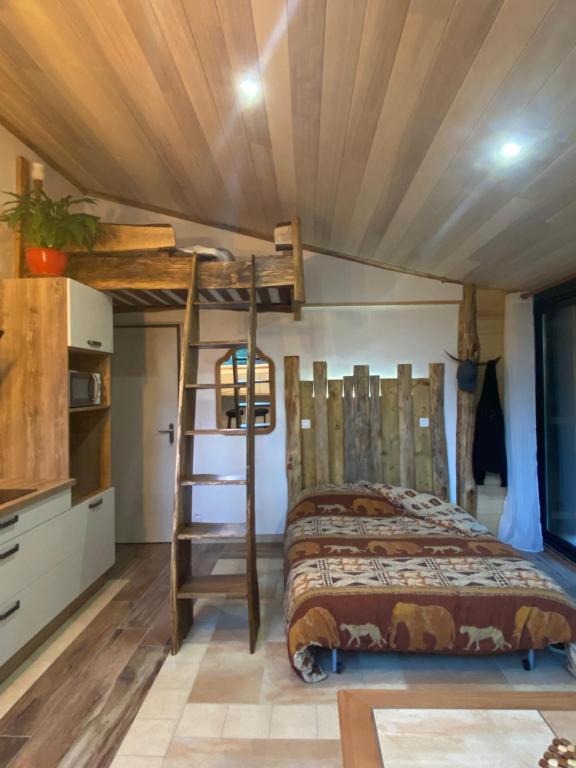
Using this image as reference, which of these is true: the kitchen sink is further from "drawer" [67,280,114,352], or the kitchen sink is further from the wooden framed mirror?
the wooden framed mirror

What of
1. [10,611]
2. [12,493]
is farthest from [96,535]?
[10,611]

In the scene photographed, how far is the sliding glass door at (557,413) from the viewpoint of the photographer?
146 inches

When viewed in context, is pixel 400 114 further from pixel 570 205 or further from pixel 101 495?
pixel 101 495

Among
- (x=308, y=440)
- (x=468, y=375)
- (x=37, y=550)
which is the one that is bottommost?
(x=37, y=550)

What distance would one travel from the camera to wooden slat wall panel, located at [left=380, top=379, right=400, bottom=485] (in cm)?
414

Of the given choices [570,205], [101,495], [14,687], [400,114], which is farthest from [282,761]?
[570,205]

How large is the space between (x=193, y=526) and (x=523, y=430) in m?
2.88

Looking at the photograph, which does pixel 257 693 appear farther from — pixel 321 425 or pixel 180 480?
pixel 321 425

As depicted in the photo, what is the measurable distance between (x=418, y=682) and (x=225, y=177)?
3202 mm

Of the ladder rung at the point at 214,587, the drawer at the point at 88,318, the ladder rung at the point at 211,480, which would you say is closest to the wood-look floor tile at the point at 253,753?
the ladder rung at the point at 214,587

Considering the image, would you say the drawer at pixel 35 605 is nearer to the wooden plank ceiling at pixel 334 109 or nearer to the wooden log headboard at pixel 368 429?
the wooden log headboard at pixel 368 429

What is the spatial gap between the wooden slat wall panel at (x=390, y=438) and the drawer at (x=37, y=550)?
2.58 m

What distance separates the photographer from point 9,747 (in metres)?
1.78

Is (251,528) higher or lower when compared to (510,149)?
lower
